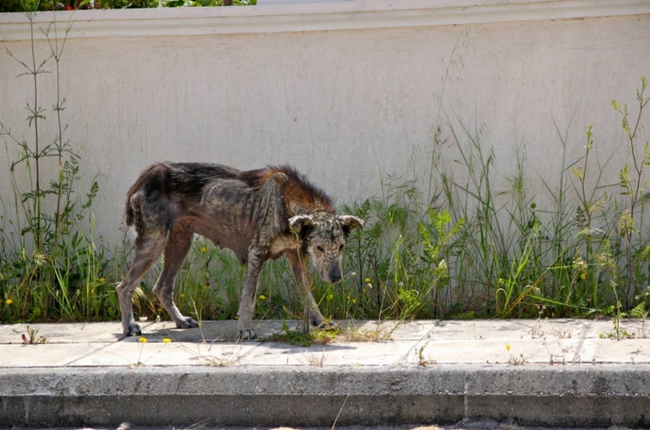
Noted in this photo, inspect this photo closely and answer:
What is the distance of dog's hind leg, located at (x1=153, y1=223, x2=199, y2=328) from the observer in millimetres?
7426

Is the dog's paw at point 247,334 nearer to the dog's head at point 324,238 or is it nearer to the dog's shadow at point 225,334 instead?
the dog's shadow at point 225,334

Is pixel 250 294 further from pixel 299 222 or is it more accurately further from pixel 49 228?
pixel 49 228

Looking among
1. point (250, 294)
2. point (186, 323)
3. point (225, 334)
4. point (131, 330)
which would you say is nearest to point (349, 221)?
point (250, 294)

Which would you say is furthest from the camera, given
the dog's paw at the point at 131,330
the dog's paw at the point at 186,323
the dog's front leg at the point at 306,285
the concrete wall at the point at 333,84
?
the concrete wall at the point at 333,84

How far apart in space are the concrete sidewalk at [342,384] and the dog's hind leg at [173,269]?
1.13m

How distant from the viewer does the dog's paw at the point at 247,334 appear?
6.66 meters

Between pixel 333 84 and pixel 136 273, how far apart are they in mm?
2341

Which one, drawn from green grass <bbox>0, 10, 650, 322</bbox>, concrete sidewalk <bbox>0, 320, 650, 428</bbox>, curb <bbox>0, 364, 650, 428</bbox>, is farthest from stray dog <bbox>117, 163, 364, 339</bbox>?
curb <bbox>0, 364, 650, 428</bbox>

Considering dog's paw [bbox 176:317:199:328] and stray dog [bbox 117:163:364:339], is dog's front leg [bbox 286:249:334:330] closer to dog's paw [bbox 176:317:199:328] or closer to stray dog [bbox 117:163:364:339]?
stray dog [bbox 117:163:364:339]

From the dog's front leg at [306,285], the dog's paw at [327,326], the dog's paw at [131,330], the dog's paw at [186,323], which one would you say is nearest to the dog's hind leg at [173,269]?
the dog's paw at [186,323]

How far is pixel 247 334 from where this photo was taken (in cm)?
667

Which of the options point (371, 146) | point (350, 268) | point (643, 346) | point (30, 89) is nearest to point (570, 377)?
point (643, 346)

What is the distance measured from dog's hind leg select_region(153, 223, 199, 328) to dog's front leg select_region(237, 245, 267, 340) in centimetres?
72

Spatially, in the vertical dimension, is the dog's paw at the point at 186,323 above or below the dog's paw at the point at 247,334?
below
